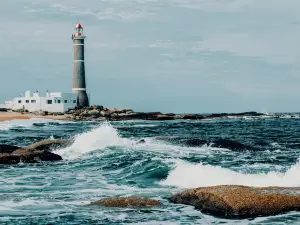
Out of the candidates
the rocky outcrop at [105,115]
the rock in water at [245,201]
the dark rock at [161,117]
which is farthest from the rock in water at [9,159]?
the dark rock at [161,117]

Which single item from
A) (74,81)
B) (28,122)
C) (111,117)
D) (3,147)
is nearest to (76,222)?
(3,147)

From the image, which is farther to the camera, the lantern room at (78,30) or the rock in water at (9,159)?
the lantern room at (78,30)

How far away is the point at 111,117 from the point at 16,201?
241ft

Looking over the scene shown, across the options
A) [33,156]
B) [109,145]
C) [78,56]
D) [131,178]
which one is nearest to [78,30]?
[78,56]

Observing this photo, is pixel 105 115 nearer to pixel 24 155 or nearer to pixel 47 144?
pixel 47 144

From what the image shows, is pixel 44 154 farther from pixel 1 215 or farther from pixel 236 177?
pixel 1 215

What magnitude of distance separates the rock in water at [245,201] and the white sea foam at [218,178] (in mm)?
3841

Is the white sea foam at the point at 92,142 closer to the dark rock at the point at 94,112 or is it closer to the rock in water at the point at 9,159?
the rock in water at the point at 9,159

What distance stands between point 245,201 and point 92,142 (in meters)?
19.1

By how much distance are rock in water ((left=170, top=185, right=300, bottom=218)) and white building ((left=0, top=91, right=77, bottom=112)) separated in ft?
235

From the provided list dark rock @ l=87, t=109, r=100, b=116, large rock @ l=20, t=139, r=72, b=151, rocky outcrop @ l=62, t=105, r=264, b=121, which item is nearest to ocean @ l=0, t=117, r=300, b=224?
large rock @ l=20, t=139, r=72, b=151

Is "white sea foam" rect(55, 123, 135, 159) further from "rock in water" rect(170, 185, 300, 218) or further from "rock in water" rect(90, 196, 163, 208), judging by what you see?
"rock in water" rect(170, 185, 300, 218)

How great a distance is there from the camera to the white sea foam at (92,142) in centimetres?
2573

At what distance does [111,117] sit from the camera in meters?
85.9
